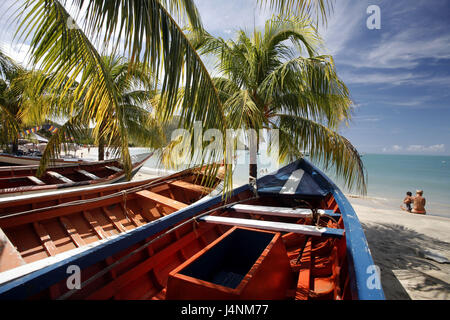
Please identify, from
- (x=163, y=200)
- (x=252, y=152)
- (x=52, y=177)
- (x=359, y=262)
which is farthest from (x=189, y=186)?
(x=52, y=177)

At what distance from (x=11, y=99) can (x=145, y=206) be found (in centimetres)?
1338

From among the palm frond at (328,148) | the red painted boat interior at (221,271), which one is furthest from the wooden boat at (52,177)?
the palm frond at (328,148)

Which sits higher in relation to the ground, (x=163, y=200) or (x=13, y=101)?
(x=13, y=101)

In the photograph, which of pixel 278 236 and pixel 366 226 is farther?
pixel 366 226

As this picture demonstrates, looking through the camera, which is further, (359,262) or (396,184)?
(396,184)

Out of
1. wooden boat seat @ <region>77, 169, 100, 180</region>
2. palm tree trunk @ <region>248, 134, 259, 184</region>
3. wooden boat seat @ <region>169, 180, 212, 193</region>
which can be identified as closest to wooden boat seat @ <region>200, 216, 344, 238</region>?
wooden boat seat @ <region>169, 180, 212, 193</region>

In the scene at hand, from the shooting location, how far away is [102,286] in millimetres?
2084

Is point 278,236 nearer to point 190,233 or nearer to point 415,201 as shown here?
point 190,233

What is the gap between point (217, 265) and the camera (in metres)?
2.38

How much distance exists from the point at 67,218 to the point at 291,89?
5446 millimetres

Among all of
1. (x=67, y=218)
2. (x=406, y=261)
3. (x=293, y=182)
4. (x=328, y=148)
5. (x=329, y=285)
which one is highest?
(x=328, y=148)

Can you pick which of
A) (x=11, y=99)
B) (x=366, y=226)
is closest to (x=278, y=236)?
(x=366, y=226)

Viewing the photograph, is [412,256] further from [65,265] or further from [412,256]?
[65,265]

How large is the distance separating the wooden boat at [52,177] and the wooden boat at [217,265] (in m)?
4.70
